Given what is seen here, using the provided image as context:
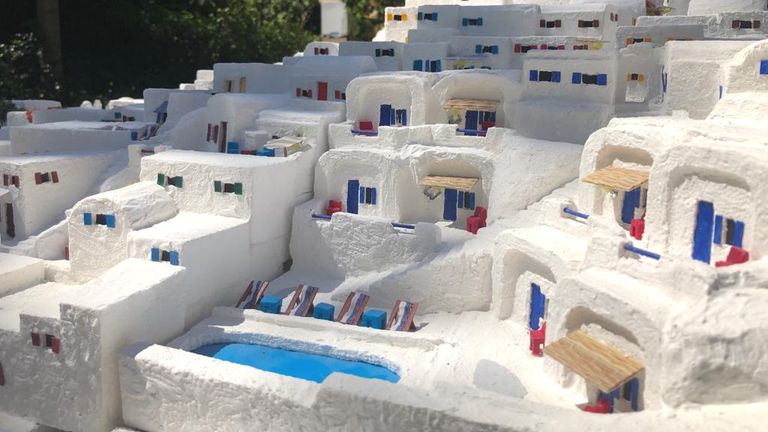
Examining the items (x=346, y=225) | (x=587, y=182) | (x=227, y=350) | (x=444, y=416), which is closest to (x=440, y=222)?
(x=346, y=225)

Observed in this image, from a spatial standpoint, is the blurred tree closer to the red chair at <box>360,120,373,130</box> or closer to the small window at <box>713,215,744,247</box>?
the red chair at <box>360,120,373,130</box>

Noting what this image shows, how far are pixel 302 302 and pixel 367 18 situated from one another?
3233cm

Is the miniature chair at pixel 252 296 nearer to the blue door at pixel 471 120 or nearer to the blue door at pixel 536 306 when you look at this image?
the blue door at pixel 536 306

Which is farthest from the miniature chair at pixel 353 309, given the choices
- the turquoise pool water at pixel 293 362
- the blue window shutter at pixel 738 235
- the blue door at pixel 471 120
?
the blue window shutter at pixel 738 235

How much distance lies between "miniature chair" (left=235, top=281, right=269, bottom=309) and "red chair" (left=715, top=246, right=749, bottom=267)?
37.7 ft

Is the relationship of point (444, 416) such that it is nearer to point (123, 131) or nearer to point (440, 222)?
point (440, 222)

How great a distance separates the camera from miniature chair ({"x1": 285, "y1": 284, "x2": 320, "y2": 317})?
19891mm

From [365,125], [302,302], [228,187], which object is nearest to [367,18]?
[365,125]

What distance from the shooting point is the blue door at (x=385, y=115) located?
2481 cm

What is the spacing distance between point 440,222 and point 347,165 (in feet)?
10.7

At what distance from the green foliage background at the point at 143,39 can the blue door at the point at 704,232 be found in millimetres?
32441

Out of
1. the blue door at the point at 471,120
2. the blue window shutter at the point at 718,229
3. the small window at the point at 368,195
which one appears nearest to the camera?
the blue window shutter at the point at 718,229

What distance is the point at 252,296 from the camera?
2089 centimetres

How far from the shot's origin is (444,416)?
1262 cm
